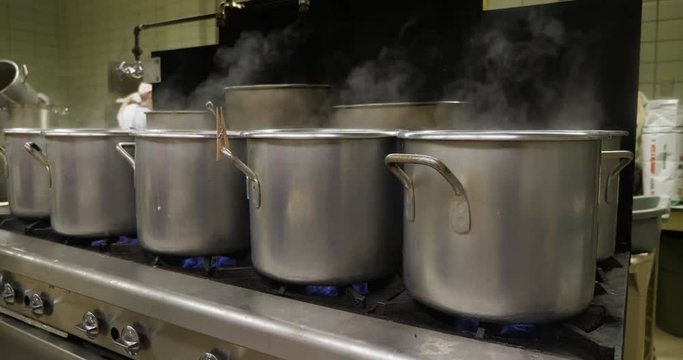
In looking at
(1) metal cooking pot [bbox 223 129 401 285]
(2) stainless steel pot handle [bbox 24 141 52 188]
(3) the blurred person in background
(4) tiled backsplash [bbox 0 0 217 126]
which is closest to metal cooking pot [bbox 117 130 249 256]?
(1) metal cooking pot [bbox 223 129 401 285]

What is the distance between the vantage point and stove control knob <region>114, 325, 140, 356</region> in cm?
88

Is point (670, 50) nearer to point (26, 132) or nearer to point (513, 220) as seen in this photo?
point (513, 220)

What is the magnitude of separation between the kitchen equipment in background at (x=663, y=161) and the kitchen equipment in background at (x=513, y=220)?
2331 mm

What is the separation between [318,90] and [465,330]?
2.58ft

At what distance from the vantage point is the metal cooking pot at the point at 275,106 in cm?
125

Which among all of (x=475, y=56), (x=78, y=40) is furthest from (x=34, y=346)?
(x=78, y=40)

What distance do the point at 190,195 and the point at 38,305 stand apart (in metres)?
0.42

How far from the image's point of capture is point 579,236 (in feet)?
2.20

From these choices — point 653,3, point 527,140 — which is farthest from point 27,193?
point 653,3

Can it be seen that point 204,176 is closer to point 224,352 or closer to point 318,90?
point 224,352

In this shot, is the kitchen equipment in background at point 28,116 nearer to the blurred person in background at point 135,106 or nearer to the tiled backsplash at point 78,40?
the blurred person in background at point 135,106

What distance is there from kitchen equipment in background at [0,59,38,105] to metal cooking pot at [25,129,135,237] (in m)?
1.34

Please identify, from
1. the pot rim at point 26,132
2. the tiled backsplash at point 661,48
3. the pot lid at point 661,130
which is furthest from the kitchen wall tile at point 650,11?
the pot rim at point 26,132

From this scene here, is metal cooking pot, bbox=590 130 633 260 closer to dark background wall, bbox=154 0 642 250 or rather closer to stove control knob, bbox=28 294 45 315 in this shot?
dark background wall, bbox=154 0 642 250
